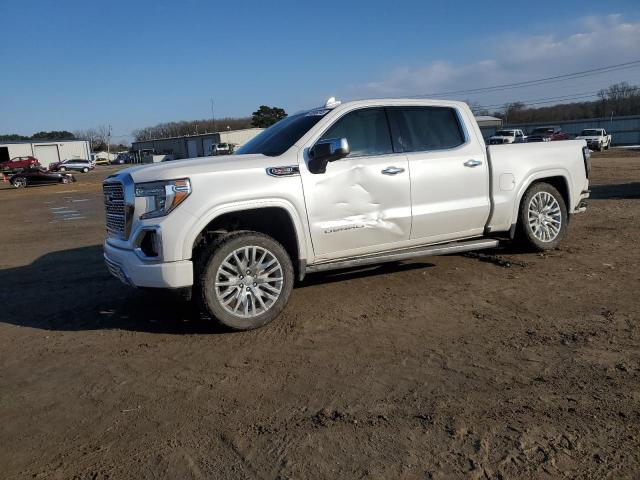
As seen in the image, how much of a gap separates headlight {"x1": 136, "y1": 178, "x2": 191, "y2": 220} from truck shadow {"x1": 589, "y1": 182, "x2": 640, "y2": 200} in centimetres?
1155

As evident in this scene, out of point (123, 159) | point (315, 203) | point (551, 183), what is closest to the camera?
point (315, 203)

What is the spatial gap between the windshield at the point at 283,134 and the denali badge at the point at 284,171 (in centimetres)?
27

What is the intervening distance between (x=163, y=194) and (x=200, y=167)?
404mm

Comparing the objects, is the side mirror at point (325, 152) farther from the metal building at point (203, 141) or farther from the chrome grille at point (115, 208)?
the metal building at point (203, 141)

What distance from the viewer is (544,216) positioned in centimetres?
711

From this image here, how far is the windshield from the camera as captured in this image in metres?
5.50

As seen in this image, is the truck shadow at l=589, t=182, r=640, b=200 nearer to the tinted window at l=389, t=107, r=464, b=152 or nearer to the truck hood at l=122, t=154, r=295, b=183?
the tinted window at l=389, t=107, r=464, b=152

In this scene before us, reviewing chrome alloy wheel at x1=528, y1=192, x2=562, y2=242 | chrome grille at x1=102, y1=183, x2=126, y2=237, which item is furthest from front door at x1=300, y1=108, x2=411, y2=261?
chrome alloy wheel at x1=528, y1=192, x2=562, y2=242

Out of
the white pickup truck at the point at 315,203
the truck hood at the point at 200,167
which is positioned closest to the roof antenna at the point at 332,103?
the white pickup truck at the point at 315,203

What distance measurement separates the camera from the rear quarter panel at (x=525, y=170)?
256 inches

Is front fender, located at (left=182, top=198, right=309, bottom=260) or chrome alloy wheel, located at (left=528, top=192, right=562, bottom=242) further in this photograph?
chrome alloy wheel, located at (left=528, top=192, right=562, bottom=242)

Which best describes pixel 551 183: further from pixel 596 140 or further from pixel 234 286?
pixel 596 140

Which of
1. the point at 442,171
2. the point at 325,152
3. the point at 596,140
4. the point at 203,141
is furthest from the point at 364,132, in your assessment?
the point at 203,141

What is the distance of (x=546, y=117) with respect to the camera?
93625 millimetres
